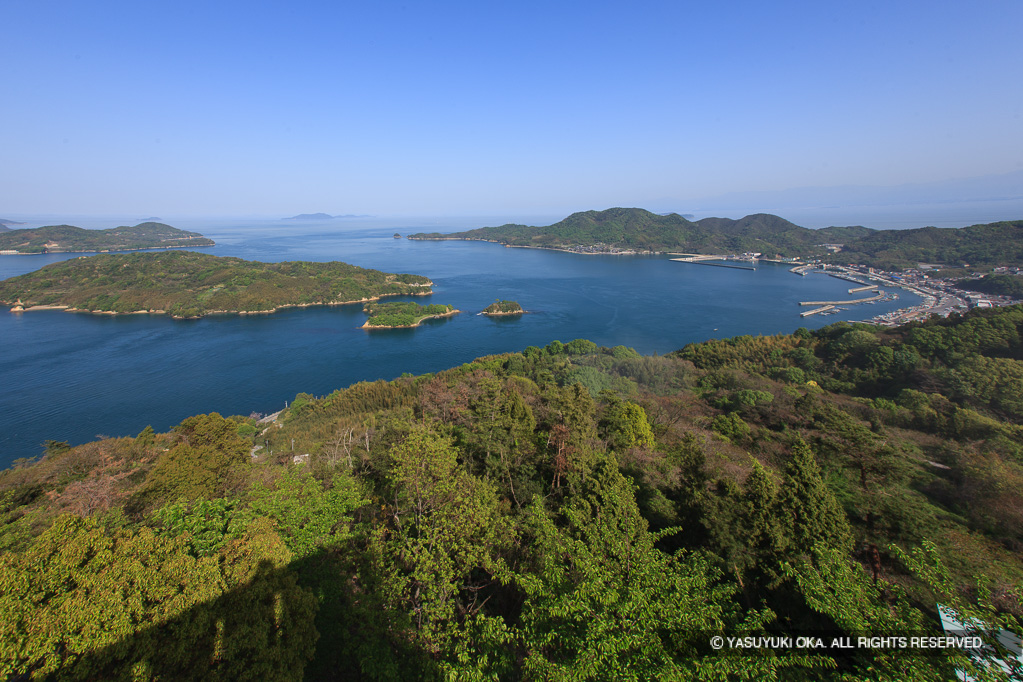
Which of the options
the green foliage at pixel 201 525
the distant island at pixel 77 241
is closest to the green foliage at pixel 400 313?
the green foliage at pixel 201 525

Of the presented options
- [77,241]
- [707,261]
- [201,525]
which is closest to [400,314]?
[201,525]

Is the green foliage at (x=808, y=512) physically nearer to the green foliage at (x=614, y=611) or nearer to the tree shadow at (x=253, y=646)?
the green foliage at (x=614, y=611)

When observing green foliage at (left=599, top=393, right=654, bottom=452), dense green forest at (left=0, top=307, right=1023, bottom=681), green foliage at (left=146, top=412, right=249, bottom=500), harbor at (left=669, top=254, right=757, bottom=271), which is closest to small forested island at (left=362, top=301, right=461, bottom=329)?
dense green forest at (left=0, top=307, right=1023, bottom=681)

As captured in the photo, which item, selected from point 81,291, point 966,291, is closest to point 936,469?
point 966,291

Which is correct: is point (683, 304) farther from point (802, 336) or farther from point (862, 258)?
point (862, 258)

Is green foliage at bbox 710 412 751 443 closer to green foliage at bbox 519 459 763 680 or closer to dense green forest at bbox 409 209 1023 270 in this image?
green foliage at bbox 519 459 763 680
